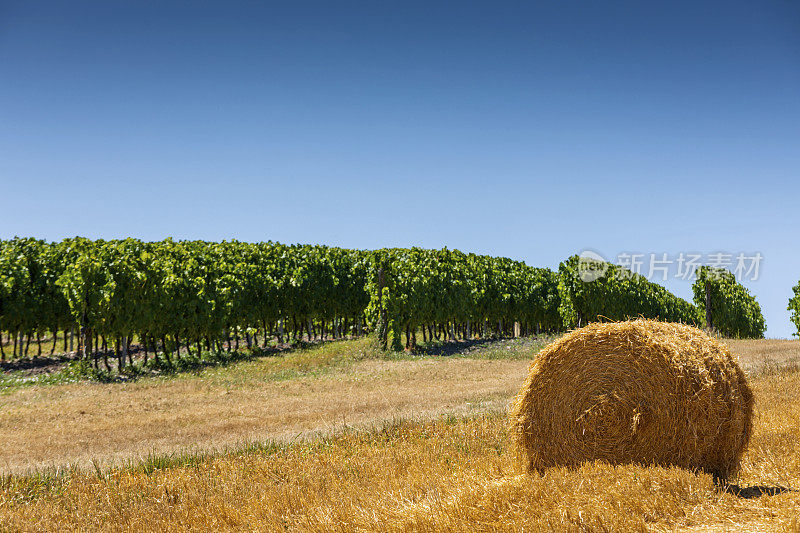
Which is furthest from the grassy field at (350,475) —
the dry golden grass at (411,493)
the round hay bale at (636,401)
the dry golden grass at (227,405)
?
the round hay bale at (636,401)

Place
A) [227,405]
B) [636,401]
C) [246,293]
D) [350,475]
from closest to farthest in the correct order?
[636,401], [350,475], [227,405], [246,293]

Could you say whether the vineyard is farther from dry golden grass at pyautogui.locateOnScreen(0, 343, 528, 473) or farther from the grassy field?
the grassy field

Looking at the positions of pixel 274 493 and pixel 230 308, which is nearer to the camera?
pixel 274 493

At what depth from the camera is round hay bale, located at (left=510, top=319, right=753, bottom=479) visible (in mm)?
8312

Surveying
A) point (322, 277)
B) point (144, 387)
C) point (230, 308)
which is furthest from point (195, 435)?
point (322, 277)

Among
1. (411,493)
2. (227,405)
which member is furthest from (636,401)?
(227,405)

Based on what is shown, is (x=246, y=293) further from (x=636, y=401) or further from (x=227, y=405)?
(x=636, y=401)

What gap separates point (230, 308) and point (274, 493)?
3723 cm

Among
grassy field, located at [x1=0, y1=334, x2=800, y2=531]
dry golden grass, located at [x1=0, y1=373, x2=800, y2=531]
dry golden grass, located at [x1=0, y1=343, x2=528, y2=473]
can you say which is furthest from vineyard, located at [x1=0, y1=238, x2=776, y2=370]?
dry golden grass, located at [x1=0, y1=373, x2=800, y2=531]

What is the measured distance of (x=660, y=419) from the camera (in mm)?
8555

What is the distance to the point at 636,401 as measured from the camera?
884cm

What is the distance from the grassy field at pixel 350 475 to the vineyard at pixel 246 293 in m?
16.0

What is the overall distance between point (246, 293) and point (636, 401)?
41.1 metres

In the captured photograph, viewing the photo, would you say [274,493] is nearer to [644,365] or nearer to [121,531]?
[121,531]
